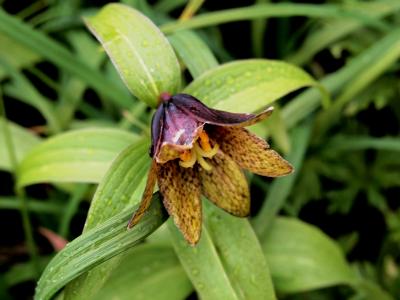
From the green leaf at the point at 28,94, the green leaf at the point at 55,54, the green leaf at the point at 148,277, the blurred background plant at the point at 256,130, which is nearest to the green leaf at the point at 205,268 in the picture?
the blurred background plant at the point at 256,130

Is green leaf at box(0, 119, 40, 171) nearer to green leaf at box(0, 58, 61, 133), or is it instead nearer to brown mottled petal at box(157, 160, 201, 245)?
green leaf at box(0, 58, 61, 133)

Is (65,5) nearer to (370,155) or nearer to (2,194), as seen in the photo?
(2,194)

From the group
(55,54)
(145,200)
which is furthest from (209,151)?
(55,54)

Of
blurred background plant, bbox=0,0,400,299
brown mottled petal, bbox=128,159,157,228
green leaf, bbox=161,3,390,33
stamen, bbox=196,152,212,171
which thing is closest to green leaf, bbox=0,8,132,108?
blurred background plant, bbox=0,0,400,299

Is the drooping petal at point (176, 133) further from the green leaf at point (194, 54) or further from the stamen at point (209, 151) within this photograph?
the green leaf at point (194, 54)

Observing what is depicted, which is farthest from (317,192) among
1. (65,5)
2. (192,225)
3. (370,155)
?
(65,5)

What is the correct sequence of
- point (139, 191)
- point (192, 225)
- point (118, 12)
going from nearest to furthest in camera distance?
point (192, 225), point (139, 191), point (118, 12)
